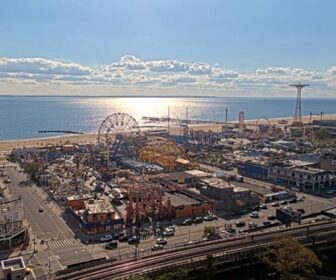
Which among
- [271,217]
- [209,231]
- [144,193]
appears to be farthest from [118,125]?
[209,231]

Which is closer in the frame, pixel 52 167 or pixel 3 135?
pixel 52 167

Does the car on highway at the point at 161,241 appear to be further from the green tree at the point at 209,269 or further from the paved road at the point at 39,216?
the paved road at the point at 39,216

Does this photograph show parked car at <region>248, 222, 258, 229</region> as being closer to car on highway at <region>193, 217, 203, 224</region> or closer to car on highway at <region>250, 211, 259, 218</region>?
car on highway at <region>250, 211, 259, 218</region>

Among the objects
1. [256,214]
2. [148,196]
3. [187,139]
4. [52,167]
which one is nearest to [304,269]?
[256,214]

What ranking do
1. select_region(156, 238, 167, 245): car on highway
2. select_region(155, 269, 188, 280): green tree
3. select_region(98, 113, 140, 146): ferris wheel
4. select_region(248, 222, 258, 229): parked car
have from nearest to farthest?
select_region(155, 269, 188, 280): green tree, select_region(156, 238, 167, 245): car on highway, select_region(248, 222, 258, 229): parked car, select_region(98, 113, 140, 146): ferris wheel

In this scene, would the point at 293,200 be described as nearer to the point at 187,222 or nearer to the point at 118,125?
the point at 187,222

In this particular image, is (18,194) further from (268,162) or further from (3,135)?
(3,135)

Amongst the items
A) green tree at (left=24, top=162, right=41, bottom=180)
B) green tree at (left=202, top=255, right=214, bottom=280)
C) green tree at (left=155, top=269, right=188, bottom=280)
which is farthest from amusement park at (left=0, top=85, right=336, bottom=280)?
green tree at (left=202, top=255, right=214, bottom=280)
